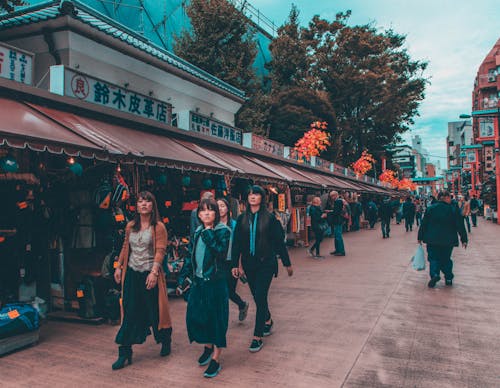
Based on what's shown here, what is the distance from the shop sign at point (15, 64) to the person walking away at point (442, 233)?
7.45 meters

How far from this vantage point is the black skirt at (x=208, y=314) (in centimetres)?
375

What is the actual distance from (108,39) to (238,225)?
720cm

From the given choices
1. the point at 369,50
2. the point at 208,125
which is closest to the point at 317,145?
the point at 369,50

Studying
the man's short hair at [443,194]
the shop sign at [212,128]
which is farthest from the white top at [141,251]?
the shop sign at [212,128]

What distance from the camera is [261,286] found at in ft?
14.1

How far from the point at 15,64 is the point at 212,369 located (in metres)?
5.60

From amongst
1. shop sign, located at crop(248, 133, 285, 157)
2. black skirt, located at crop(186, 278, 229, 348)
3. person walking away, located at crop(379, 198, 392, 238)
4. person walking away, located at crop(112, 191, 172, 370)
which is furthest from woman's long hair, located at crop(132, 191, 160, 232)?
person walking away, located at crop(379, 198, 392, 238)

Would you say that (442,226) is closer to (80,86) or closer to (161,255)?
(161,255)

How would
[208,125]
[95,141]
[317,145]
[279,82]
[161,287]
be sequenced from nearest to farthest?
[161,287]
[95,141]
[208,125]
[317,145]
[279,82]

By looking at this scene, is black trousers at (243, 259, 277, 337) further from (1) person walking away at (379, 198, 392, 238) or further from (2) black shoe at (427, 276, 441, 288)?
(1) person walking away at (379, 198, 392, 238)

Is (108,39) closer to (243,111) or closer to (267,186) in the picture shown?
(267,186)

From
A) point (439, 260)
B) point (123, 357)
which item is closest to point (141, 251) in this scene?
point (123, 357)

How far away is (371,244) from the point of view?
46.6ft

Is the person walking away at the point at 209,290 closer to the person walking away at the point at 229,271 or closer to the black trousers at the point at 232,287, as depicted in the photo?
the person walking away at the point at 229,271
